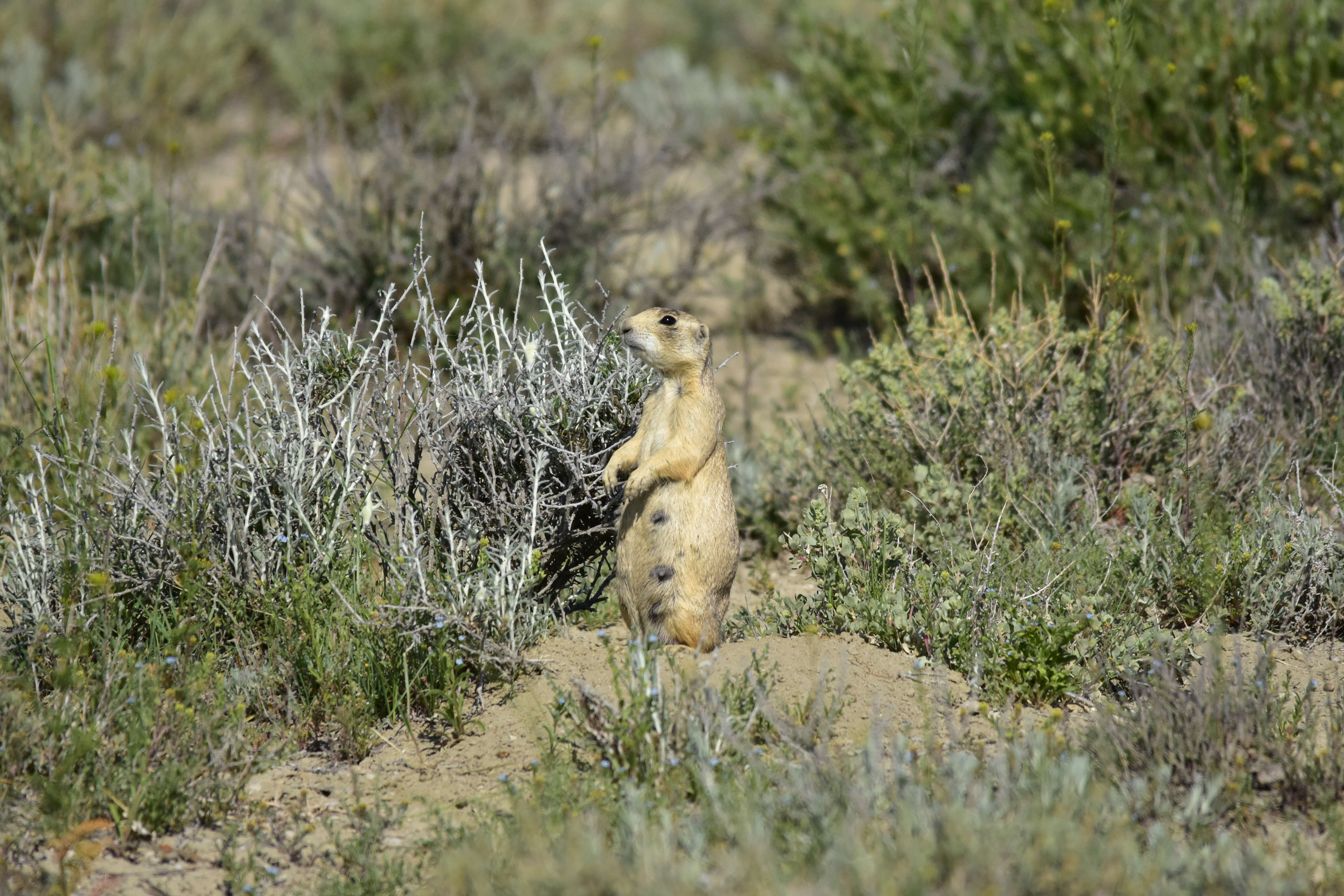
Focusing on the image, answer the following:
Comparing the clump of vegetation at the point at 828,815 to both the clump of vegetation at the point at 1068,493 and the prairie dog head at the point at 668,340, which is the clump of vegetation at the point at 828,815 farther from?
the prairie dog head at the point at 668,340

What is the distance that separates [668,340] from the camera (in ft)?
14.2

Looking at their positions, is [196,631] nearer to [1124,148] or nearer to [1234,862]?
[1234,862]

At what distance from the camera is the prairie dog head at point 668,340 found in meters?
4.29

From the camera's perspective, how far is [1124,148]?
7.26m

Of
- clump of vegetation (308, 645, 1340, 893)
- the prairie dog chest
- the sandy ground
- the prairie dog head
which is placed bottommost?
the sandy ground

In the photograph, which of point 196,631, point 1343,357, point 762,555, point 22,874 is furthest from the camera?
point 762,555

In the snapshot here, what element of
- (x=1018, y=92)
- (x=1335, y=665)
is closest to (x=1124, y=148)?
(x=1018, y=92)

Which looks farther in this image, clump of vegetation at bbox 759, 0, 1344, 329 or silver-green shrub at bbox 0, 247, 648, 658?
clump of vegetation at bbox 759, 0, 1344, 329

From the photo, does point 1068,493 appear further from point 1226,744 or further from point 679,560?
point 679,560

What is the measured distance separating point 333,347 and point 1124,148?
5.00 meters

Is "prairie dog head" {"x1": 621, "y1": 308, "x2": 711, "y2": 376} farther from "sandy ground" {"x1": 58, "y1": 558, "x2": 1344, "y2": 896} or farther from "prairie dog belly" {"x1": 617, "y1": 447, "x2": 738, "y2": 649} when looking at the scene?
"sandy ground" {"x1": 58, "y1": 558, "x2": 1344, "y2": 896}

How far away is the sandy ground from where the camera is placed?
3404 mm

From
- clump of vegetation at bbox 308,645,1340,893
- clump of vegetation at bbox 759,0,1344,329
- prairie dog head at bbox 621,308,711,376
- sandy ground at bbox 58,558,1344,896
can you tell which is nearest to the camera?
clump of vegetation at bbox 308,645,1340,893

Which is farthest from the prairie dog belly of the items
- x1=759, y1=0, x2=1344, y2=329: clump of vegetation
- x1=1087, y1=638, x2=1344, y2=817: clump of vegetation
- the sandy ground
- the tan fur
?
x1=759, y1=0, x2=1344, y2=329: clump of vegetation
